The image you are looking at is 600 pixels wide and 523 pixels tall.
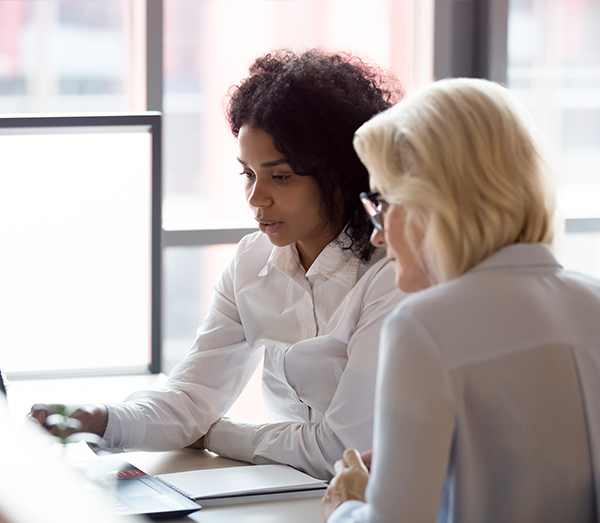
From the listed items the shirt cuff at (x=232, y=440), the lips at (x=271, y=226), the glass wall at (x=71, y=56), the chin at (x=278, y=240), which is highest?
the glass wall at (x=71, y=56)

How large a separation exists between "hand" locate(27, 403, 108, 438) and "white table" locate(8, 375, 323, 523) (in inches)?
3.5

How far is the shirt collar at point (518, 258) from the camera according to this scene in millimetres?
879

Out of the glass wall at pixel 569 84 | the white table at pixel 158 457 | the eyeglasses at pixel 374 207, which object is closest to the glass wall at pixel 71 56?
the white table at pixel 158 457

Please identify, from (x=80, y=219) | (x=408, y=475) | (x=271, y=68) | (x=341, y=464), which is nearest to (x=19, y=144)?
(x=80, y=219)

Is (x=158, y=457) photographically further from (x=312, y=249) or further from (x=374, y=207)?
(x=374, y=207)

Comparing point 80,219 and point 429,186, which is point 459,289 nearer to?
point 429,186

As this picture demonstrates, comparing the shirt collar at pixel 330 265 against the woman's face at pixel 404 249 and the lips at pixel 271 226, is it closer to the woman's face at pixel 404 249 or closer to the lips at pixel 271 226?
the lips at pixel 271 226

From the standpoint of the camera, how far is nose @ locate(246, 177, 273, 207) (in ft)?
5.21

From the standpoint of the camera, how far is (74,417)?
4.74 ft

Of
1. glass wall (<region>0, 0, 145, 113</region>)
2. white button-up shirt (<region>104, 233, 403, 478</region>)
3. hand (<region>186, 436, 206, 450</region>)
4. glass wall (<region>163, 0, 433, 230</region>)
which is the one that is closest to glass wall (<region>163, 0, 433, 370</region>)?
glass wall (<region>163, 0, 433, 230</region>)

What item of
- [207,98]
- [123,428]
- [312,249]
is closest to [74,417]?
[123,428]

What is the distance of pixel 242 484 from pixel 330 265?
526 mm

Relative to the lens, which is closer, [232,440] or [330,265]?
[232,440]

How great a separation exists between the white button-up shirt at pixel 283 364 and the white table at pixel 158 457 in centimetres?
4
